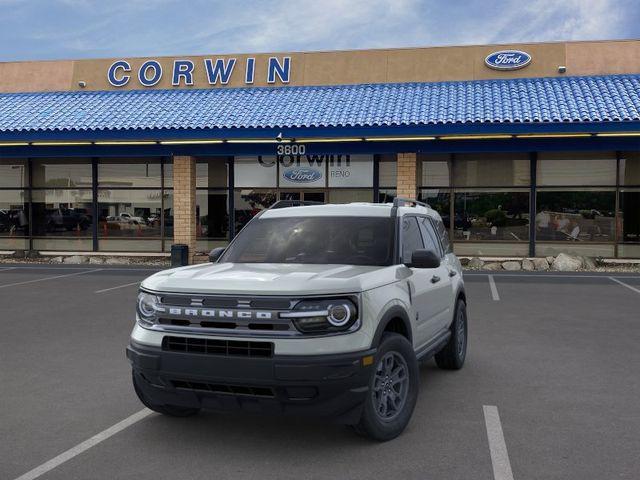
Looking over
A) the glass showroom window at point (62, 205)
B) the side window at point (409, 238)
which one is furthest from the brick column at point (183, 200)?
the side window at point (409, 238)

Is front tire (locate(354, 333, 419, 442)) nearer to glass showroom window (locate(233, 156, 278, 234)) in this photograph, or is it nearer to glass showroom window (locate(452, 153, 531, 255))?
glass showroom window (locate(452, 153, 531, 255))

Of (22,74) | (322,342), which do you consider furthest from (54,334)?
(22,74)

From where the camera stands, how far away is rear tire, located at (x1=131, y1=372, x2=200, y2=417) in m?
5.03

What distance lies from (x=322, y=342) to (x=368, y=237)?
65.3 inches

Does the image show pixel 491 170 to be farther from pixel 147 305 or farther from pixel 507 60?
pixel 147 305

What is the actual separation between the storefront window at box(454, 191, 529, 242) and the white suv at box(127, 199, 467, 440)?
616 inches

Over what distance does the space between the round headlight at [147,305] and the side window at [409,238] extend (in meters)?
2.20

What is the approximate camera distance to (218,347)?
14.9 feet

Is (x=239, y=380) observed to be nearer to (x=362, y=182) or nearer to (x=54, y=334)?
(x=54, y=334)

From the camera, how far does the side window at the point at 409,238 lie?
19.1ft

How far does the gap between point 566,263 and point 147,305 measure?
54.7 feet

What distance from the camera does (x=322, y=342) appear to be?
443 cm

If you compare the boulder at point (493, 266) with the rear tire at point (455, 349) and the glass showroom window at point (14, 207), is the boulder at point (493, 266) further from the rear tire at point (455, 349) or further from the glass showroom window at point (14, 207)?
the glass showroom window at point (14, 207)

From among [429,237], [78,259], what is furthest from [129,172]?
[429,237]
